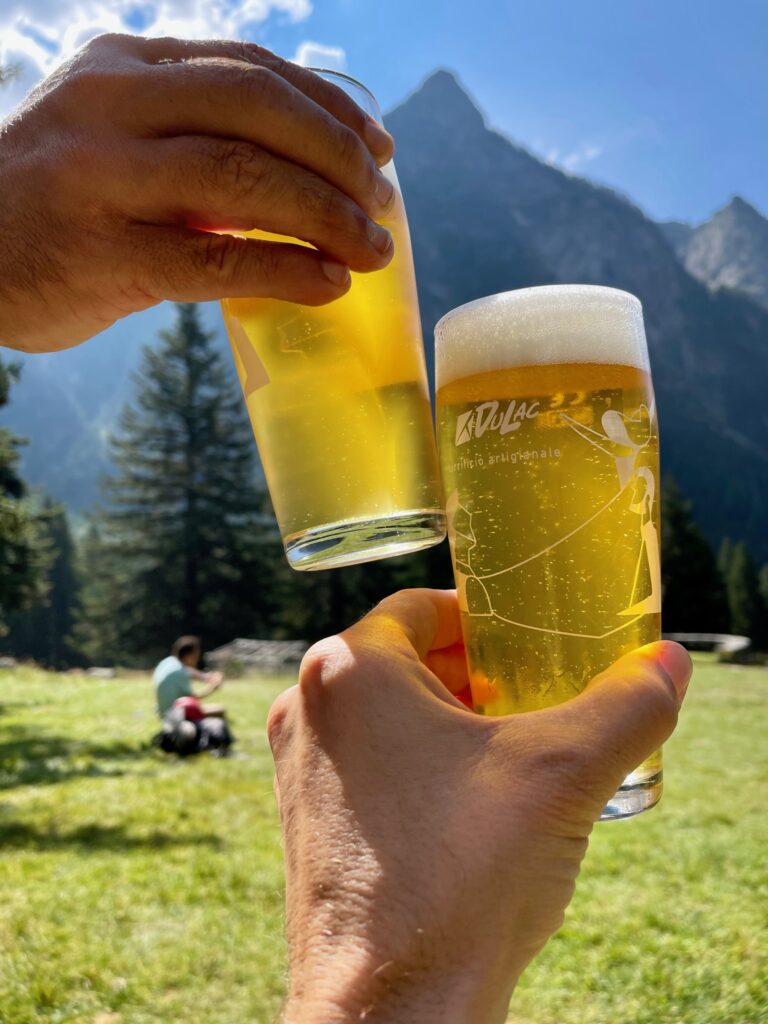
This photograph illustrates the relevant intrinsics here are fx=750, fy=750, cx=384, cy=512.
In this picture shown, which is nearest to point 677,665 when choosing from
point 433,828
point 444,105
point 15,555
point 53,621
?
point 433,828

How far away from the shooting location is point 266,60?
111cm

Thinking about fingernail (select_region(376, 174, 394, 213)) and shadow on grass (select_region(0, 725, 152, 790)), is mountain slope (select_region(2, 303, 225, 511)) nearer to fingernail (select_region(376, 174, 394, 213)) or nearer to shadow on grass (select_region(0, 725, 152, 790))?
shadow on grass (select_region(0, 725, 152, 790))

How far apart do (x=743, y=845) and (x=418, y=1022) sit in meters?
5.24

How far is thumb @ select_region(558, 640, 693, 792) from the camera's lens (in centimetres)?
99

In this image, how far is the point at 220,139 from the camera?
1.06 metres

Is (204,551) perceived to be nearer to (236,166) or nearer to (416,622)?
(416,622)

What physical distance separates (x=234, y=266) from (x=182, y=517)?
36988 mm

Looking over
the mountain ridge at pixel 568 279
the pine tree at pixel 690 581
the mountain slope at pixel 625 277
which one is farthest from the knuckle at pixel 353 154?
the mountain slope at pixel 625 277

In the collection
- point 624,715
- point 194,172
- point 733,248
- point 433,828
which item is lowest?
point 433,828

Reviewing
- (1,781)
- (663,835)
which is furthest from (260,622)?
(663,835)

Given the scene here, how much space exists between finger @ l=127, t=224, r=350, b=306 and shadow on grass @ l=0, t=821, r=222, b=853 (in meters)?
4.87

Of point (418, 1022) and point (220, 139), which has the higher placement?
point (220, 139)

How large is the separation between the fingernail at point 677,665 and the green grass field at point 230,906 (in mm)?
2704

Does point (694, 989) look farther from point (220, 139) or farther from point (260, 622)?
point (260, 622)
